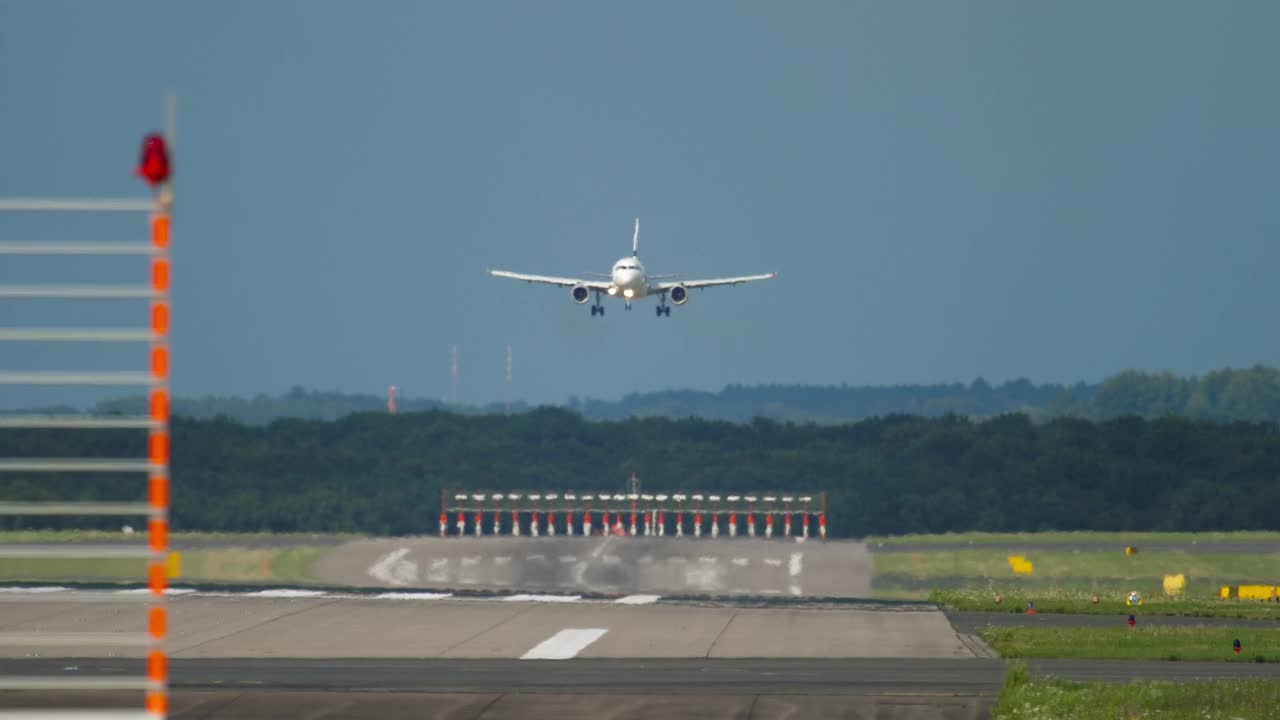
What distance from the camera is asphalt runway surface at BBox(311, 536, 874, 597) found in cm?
5812

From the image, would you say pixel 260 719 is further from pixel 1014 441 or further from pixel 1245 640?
pixel 1014 441

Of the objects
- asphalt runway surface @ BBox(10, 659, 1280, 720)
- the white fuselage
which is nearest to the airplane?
the white fuselage

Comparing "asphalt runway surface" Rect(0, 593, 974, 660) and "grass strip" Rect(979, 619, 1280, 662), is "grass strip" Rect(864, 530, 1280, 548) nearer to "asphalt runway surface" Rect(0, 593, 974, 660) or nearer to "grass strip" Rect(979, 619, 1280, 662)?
"asphalt runway surface" Rect(0, 593, 974, 660)

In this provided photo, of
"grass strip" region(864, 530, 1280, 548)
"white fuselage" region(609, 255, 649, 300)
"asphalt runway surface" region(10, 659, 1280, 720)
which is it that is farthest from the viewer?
"white fuselage" region(609, 255, 649, 300)

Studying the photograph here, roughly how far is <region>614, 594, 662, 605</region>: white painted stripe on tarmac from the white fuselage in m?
36.8

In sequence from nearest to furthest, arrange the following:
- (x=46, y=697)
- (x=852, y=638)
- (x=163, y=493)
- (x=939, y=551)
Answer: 1. (x=163, y=493)
2. (x=46, y=697)
3. (x=852, y=638)
4. (x=939, y=551)

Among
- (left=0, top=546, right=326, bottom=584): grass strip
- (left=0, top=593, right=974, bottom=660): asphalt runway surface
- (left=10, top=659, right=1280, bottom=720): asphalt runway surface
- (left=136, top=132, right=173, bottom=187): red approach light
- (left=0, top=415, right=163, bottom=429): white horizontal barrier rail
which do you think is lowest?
(left=0, top=546, right=326, bottom=584): grass strip

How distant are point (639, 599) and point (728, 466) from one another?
196 ft

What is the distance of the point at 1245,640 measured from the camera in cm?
4000

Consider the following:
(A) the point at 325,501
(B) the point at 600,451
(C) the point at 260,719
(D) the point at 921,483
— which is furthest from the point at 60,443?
(C) the point at 260,719

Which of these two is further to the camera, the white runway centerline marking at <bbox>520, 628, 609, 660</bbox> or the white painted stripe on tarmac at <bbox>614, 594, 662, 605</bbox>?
the white painted stripe on tarmac at <bbox>614, 594, 662, 605</bbox>

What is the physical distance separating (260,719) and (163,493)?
56.2 feet

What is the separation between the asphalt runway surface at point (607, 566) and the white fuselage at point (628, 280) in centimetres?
2483

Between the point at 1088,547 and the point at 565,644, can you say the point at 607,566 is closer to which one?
the point at 1088,547
